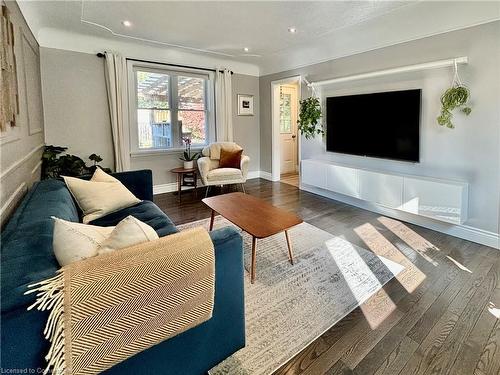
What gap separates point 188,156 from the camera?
5.23 metres

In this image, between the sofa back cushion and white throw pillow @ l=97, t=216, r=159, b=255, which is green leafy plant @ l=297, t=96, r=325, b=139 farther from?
white throw pillow @ l=97, t=216, r=159, b=255

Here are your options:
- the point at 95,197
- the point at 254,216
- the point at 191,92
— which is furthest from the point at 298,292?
the point at 191,92

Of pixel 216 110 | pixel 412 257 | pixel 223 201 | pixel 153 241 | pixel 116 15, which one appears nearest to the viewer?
pixel 153 241

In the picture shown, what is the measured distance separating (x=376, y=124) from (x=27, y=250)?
3.95 metres

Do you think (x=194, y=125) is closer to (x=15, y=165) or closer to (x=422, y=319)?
(x=15, y=165)

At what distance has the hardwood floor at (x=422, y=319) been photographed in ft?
4.98

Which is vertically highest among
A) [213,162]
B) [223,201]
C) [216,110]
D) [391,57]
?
[391,57]

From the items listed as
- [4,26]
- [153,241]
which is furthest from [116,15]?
[153,241]

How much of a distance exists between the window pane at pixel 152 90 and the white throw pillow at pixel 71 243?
419 cm

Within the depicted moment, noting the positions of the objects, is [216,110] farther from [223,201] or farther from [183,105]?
[223,201]

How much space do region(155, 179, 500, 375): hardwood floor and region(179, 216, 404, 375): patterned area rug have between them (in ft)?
0.27

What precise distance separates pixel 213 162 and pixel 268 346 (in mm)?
3770

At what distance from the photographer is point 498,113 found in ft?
9.16

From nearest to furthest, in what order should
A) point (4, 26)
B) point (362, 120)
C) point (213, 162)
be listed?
point (4, 26) → point (362, 120) → point (213, 162)
